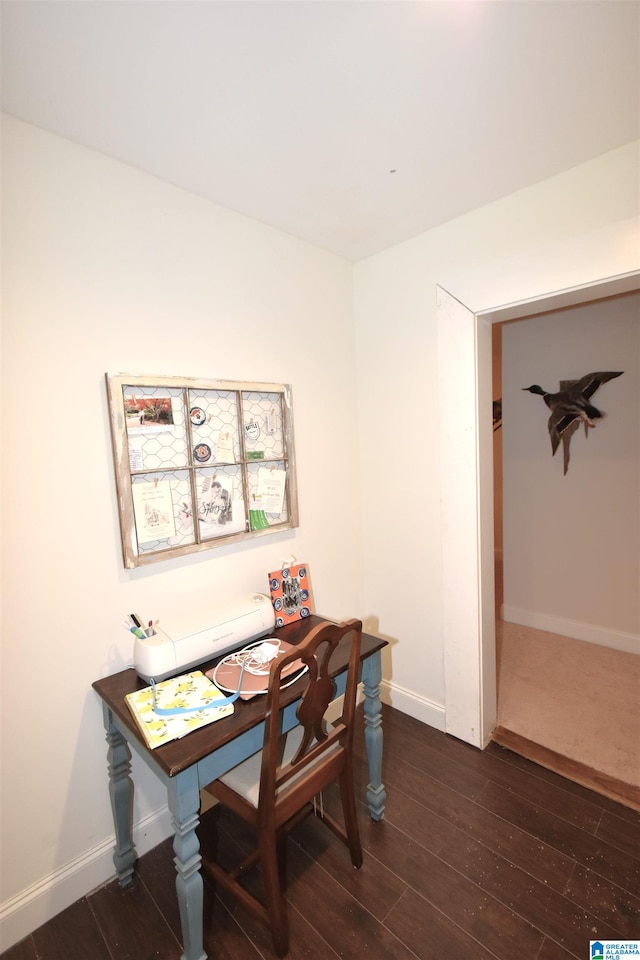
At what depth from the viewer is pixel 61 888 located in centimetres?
139

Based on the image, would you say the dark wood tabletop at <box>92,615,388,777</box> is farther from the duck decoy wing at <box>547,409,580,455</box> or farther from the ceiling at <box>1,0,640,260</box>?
the duck decoy wing at <box>547,409,580,455</box>

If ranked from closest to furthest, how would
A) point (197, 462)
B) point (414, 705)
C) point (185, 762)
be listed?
point (185, 762) → point (197, 462) → point (414, 705)

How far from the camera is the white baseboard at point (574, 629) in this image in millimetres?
2873

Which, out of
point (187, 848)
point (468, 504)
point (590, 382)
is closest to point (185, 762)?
point (187, 848)

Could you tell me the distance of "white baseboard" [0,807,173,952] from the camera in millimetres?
1303

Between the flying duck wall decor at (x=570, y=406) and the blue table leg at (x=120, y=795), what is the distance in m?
3.09

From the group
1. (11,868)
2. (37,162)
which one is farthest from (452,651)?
(37,162)

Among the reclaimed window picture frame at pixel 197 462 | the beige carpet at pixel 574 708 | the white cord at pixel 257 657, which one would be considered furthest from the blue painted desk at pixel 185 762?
the beige carpet at pixel 574 708

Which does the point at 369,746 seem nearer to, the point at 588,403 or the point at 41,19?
the point at 41,19

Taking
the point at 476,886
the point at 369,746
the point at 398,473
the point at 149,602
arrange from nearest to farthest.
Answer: the point at 476,886 → the point at 149,602 → the point at 369,746 → the point at 398,473

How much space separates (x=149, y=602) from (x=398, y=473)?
1.35 m

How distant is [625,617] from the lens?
2877 millimetres

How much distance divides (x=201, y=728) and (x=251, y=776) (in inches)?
11.9

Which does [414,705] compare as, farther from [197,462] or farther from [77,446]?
[77,446]
